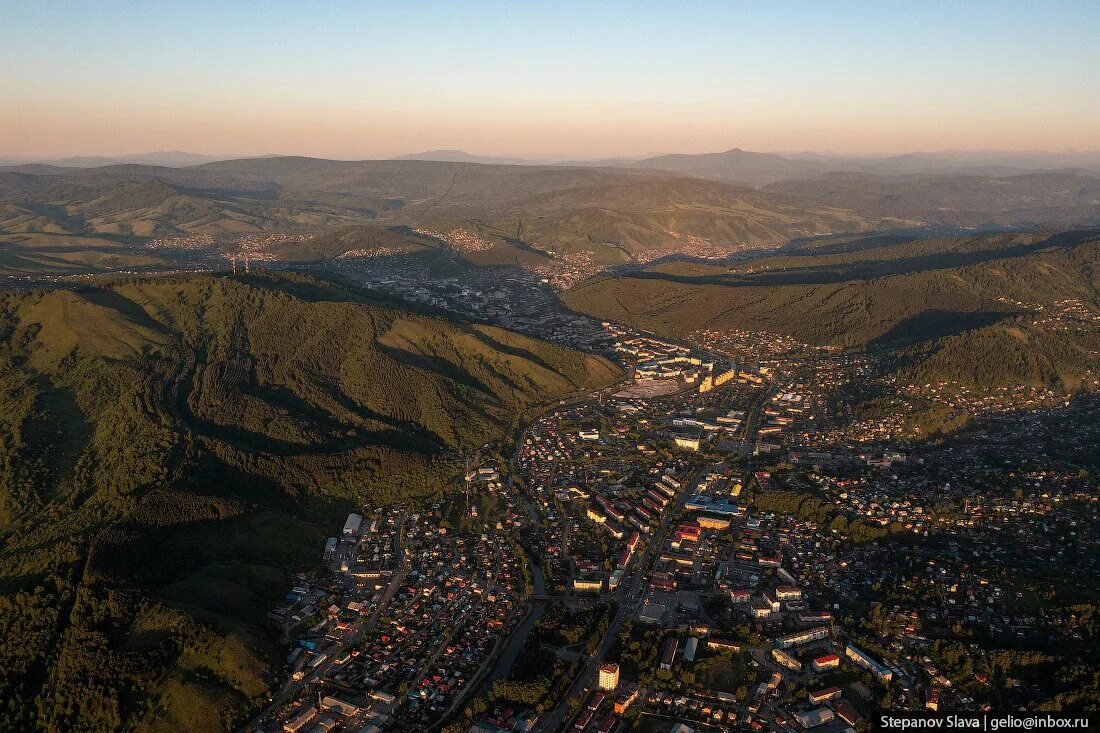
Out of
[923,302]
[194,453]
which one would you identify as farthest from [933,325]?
[194,453]

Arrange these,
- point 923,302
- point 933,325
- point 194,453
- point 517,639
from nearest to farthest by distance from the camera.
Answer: point 517,639 < point 194,453 < point 933,325 < point 923,302

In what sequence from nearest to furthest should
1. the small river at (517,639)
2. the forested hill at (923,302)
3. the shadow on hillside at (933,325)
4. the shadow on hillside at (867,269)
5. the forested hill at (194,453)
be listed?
the forested hill at (194,453) → the small river at (517,639) → the forested hill at (923,302) → the shadow on hillside at (933,325) → the shadow on hillside at (867,269)

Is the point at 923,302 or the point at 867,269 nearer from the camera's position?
the point at 923,302

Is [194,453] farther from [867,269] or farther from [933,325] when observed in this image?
[867,269]

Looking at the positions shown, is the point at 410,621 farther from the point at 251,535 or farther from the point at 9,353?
the point at 9,353

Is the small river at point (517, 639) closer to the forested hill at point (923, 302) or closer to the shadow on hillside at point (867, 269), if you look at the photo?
the forested hill at point (923, 302)

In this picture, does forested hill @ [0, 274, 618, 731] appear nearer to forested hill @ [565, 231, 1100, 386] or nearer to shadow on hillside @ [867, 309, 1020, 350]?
A: forested hill @ [565, 231, 1100, 386]

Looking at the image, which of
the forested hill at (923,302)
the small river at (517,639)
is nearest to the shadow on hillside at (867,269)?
the forested hill at (923,302)

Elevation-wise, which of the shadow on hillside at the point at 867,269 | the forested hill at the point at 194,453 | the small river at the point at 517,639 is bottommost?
the small river at the point at 517,639

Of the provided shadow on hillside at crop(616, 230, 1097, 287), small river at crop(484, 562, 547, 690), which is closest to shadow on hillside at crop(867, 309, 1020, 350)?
shadow on hillside at crop(616, 230, 1097, 287)
